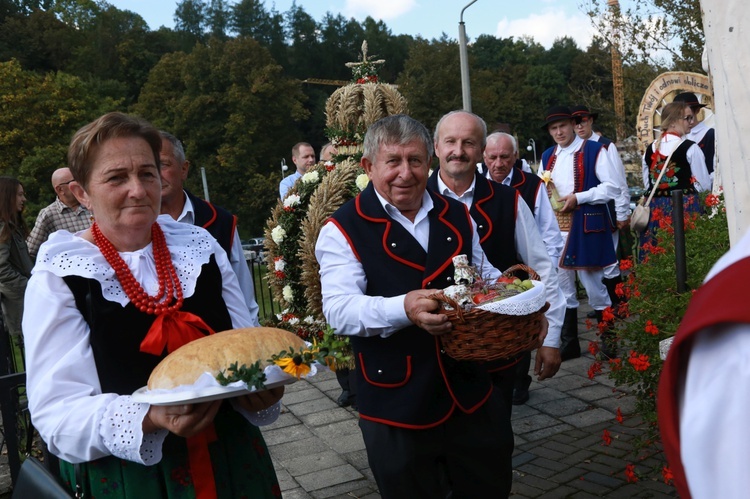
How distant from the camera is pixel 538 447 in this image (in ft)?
17.0

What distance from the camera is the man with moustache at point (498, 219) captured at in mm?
3814

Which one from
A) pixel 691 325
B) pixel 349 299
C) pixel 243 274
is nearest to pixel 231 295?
pixel 349 299

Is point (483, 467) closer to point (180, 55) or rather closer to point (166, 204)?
point (166, 204)

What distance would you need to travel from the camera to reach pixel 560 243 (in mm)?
5750

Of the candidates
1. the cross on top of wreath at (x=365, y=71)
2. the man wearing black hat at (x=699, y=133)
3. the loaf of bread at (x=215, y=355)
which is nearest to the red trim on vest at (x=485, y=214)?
the loaf of bread at (x=215, y=355)

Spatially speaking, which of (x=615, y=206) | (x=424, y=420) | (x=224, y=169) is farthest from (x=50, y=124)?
(x=424, y=420)

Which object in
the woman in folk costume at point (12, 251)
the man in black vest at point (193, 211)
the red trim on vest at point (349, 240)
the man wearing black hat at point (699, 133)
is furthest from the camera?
the man wearing black hat at point (699, 133)

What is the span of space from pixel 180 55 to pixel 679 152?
1863 inches

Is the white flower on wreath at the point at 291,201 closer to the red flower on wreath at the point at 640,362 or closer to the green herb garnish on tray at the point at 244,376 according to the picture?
the red flower on wreath at the point at 640,362

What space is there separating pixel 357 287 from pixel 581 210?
16.4 feet

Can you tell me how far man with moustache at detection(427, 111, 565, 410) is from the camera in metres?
3.81

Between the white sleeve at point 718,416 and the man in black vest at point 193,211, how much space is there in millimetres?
3322

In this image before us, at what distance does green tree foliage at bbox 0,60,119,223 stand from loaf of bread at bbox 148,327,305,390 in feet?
115

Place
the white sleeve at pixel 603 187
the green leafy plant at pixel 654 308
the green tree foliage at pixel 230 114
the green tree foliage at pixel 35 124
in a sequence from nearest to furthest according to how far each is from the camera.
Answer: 1. the green leafy plant at pixel 654 308
2. the white sleeve at pixel 603 187
3. the green tree foliage at pixel 35 124
4. the green tree foliage at pixel 230 114
